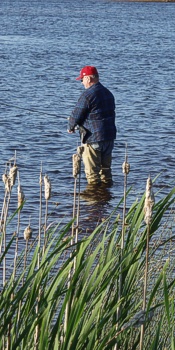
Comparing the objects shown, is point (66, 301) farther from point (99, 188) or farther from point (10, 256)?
point (99, 188)

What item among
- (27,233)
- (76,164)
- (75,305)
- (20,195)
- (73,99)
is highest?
(76,164)

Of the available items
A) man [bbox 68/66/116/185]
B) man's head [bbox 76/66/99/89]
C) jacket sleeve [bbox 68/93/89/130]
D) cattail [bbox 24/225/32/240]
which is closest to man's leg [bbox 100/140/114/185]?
man [bbox 68/66/116/185]

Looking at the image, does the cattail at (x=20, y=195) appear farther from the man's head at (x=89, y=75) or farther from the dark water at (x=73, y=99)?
the man's head at (x=89, y=75)

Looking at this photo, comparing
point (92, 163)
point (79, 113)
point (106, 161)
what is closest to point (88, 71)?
point (79, 113)

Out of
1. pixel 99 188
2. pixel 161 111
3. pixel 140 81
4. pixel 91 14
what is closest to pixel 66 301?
pixel 99 188

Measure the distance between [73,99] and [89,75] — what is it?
1226 cm

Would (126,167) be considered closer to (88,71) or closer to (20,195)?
(20,195)

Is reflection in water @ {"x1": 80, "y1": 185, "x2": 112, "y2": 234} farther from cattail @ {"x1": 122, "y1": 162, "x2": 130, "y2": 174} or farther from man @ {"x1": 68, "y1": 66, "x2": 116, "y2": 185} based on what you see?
cattail @ {"x1": 122, "y1": 162, "x2": 130, "y2": 174}

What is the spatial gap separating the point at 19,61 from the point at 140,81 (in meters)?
7.47

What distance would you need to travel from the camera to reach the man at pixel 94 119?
1154 cm

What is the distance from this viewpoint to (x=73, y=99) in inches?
932

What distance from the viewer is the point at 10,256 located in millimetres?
9234

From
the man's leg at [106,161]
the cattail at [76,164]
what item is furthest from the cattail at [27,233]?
the man's leg at [106,161]

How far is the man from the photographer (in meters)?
11.5
